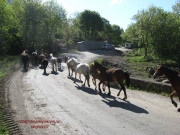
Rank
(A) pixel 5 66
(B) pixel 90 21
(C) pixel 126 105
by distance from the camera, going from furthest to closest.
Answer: (B) pixel 90 21 → (A) pixel 5 66 → (C) pixel 126 105

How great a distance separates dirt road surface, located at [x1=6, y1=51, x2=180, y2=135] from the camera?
21.3 ft

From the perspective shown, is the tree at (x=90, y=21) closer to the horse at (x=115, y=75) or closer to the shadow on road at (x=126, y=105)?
the horse at (x=115, y=75)

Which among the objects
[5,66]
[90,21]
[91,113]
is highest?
[90,21]

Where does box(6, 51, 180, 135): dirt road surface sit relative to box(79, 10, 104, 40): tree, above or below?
below

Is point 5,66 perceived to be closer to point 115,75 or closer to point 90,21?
point 115,75

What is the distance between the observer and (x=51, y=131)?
251 inches

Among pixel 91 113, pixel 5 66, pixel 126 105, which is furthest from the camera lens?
pixel 5 66

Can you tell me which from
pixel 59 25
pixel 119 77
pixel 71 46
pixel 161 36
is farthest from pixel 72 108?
pixel 71 46

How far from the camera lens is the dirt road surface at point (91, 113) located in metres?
6.48

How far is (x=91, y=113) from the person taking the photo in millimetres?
8125

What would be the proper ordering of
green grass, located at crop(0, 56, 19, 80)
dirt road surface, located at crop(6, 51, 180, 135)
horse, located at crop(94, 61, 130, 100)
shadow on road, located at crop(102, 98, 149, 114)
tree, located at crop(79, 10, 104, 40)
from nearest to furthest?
dirt road surface, located at crop(6, 51, 180, 135), shadow on road, located at crop(102, 98, 149, 114), horse, located at crop(94, 61, 130, 100), green grass, located at crop(0, 56, 19, 80), tree, located at crop(79, 10, 104, 40)

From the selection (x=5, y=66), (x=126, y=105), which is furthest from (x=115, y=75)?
(x=5, y=66)

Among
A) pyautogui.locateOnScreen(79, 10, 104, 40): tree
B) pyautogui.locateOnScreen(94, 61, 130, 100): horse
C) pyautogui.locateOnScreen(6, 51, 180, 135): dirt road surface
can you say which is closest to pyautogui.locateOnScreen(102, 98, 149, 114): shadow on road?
pyautogui.locateOnScreen(6, 51, 180, 135): dirt road surface

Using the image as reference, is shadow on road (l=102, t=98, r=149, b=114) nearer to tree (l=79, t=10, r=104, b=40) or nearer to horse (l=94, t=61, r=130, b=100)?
horse (l=94, t=61, r=130, b=100)
